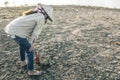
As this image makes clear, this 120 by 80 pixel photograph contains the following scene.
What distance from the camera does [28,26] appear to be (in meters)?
6.93

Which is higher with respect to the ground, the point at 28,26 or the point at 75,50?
the point at 28,26

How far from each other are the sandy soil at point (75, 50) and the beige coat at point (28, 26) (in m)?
1.15

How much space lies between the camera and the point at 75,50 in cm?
879

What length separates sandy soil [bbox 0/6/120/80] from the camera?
24.9 feet

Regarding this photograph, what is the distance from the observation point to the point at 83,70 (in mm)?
7715

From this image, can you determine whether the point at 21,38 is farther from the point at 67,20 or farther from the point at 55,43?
the point at 67,20

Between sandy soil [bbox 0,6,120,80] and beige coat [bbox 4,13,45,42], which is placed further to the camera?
sandy soil [bbox 0,6,120,80]

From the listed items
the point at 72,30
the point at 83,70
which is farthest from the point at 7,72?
the point at 72,30

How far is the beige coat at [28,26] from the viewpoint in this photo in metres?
6.88

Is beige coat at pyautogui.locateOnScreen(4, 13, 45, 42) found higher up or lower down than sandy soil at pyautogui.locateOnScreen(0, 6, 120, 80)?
higher up

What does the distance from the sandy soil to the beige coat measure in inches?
45.1

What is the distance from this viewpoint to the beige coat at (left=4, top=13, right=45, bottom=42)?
271 inches

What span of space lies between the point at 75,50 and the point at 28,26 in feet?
7.37

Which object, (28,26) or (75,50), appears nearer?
(28,26)
